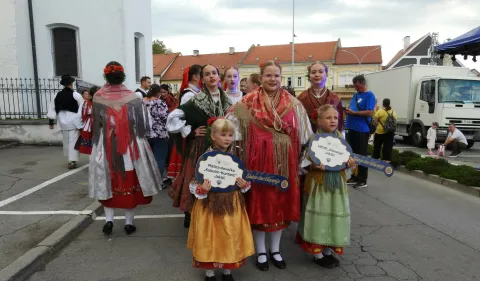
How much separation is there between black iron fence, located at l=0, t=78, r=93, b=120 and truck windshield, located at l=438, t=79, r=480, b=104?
12.3 m

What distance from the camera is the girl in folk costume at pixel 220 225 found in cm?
289

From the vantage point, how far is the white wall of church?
11914 millimetres

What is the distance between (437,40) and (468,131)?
579 inches

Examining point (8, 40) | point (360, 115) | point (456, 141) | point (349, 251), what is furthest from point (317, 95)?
point (8, 40)

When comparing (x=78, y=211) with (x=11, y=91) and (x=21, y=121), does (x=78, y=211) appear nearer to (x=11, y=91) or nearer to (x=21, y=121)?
(x=21, y=121)

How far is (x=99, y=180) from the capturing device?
151 inches

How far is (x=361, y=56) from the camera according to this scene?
49.2m

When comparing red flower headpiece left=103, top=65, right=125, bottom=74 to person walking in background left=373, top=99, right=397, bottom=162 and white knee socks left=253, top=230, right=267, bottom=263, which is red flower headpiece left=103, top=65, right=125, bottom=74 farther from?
person walking in background left=373, top=99, right=397, bottom=162

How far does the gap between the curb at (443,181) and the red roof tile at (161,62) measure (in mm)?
48085

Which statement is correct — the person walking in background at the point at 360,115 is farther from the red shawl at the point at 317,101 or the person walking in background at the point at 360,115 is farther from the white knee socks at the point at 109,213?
the white knee socks at the point at 109,213

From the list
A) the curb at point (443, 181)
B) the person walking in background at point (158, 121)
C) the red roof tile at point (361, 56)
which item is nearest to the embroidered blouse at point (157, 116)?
the person walking in background at point (158, 121)

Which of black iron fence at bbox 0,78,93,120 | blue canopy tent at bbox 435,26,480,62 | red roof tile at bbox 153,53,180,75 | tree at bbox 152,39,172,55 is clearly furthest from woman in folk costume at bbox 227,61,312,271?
tree at bbox 152,39,172,55

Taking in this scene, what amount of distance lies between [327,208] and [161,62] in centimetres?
5417

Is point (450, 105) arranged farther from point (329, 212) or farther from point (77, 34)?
point (77, 34)
